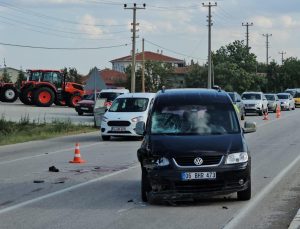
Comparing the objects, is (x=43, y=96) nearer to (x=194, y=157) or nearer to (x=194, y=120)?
(x=194, y=120)

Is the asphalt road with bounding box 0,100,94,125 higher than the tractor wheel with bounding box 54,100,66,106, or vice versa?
the tractor wheel with bounding box 54,100,66,106

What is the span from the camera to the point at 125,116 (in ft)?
77.9

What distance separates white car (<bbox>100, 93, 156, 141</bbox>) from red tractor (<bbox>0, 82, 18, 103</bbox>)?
32.8 metres

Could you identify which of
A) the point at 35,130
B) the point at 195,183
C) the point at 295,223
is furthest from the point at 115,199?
the point at 35,130

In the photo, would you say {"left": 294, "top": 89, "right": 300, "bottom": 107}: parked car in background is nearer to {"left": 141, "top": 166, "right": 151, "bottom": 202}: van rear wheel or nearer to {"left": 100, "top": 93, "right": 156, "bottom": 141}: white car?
{"left": 100, "top": 93, "right": 156, "bottom": 141}: white car

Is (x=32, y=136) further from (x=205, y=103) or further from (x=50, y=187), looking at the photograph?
(x=205, y=103)

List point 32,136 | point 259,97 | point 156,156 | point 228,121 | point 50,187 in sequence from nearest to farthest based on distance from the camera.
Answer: point 156,156
point 228,121
point 50,187
point 32,136
point 259,97

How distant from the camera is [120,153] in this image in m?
18.9

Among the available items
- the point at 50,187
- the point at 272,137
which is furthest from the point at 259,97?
the point at 50,187

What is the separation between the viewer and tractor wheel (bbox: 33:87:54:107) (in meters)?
52.8

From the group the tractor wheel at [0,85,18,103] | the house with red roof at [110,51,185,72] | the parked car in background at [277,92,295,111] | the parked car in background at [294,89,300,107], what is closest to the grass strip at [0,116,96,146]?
the tractor wheel at [0,85,18,103]

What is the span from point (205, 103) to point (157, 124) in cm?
88

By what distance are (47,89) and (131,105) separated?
29.3 metres

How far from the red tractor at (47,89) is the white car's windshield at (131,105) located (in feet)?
94.0
